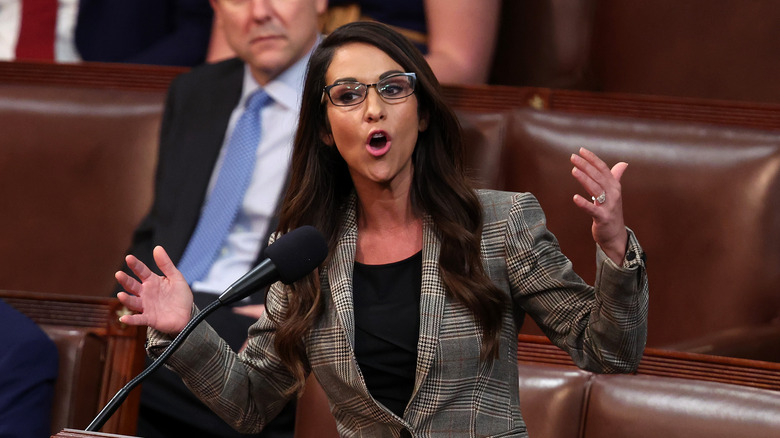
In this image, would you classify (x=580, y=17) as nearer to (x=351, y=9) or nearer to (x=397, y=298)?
(x=351, y=9)

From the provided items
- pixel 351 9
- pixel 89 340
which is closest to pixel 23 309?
pixel 89 340

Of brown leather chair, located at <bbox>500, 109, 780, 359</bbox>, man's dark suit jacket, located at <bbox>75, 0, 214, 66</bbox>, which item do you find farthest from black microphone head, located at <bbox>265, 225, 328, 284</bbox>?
man's dark suit jacket, located at <bbox>75, 0, 214, 66</bbox>

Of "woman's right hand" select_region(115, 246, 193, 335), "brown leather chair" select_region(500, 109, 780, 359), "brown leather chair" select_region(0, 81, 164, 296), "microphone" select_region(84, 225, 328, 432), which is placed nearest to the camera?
"microphone" select_region(84, 225, 328, 432)

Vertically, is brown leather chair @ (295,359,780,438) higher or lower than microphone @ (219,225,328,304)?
lower

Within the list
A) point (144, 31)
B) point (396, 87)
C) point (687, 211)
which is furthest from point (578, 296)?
point (144, 31)

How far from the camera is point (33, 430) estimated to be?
0.88 meters

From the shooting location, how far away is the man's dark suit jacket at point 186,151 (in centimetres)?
125

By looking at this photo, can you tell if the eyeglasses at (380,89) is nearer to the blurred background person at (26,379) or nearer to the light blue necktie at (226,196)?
the blurred background person at (26,379)

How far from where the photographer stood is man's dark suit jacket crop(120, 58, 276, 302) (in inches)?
49.2

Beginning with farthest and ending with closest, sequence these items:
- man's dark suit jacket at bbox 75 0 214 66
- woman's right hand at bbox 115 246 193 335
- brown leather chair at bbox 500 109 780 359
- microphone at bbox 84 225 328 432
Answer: man's dark suit jacket at bbox 75 0 214 66, brown leather chair at bbox 500 109 780 359, woman's right hand at bbox 115 246 193 335, microphone at bbox 84 225 328 432

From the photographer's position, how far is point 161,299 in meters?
0.73

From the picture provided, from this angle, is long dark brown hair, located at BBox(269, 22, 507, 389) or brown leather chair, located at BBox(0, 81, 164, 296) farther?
brown leather chair, located at BBox(0, 81, 164, 296)

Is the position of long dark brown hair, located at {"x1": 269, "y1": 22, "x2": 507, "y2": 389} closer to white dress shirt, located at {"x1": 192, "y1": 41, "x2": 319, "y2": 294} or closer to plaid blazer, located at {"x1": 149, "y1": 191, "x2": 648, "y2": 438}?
plaid blazer, located at {"x1": 149, "y1": 191, "x2": 648, "y2": 438}

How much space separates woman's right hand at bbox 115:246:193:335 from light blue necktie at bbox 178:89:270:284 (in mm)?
470
